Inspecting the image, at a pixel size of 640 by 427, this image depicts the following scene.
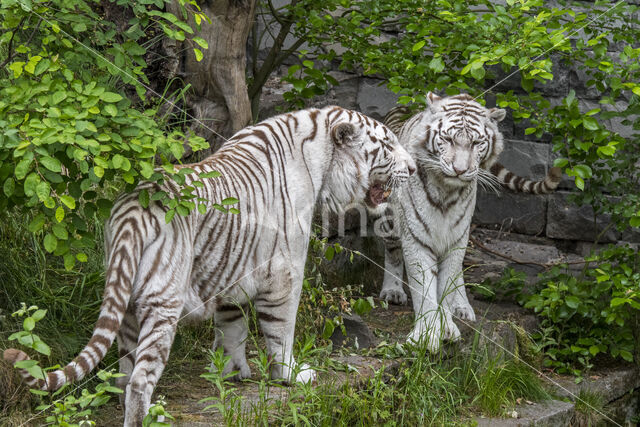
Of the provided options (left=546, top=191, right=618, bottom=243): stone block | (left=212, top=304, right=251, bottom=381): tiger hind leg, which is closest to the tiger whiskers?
(left=546, top=191, right=618, bottom=243): stone block

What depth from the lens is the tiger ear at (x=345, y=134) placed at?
3.90 m

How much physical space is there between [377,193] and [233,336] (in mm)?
1011

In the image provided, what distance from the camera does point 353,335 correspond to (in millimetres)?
4617

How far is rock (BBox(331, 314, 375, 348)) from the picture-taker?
4.59 meters

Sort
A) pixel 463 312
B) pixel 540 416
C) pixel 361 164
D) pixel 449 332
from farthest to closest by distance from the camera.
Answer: pixel 463 312, pixel 449 332, pixel 540 416, pixel 361 164

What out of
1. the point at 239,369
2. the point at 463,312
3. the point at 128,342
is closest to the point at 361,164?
the point at 239,369

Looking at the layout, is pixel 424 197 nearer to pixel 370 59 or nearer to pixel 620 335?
pixel 370 59

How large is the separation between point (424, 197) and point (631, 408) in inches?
88.4

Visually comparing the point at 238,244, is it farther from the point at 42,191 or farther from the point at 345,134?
the point at 42,191

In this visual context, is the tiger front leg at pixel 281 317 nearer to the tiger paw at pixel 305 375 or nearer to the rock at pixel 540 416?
the tiger paw at pixel 305 375

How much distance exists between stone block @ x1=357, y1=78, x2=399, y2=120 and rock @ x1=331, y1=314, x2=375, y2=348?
8.84 ft

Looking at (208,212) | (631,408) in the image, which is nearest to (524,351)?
(631,408)

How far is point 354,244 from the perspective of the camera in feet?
20.5

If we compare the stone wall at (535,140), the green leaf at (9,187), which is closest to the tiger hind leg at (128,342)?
the green leaf at (9,187)
